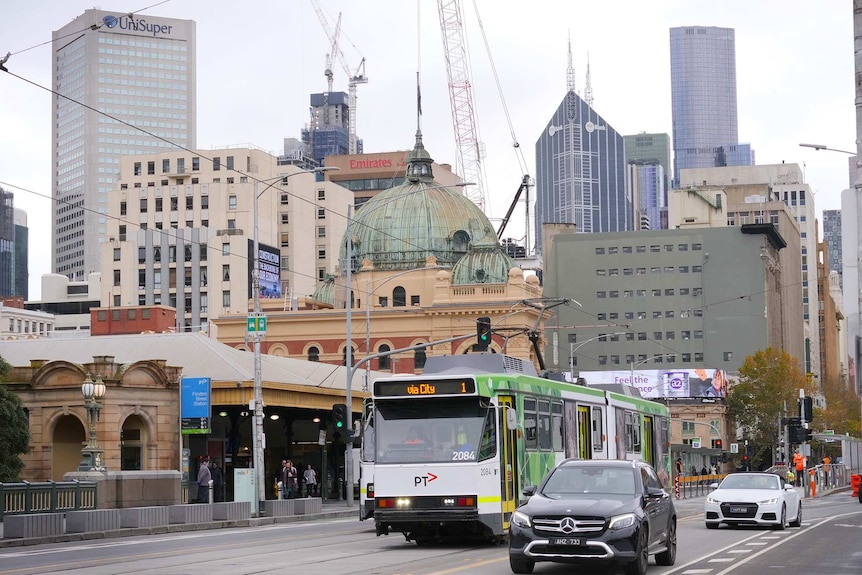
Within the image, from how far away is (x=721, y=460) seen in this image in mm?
103250

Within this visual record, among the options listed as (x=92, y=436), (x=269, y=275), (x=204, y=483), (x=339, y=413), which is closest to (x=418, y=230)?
(x=269, y=275)

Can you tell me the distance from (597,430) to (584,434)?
44.1 inches

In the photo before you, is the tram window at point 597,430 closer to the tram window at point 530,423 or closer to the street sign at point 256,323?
the tram window at point 530,423

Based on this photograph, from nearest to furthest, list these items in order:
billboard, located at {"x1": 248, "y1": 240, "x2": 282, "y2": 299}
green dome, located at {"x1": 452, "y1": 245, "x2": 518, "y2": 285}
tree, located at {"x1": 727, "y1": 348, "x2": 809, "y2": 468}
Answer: tree, located at {"x1": 727, "y1": 348, "x2": 809, "y2": 468} → green dome, located at {"x1": 452, "y1": 245, "x2": 518, "y2": 285} → billboard, located at {"x1": 248, "y1": 240, "x2": 282, "y2": 299}

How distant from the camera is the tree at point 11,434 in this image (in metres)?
45.2

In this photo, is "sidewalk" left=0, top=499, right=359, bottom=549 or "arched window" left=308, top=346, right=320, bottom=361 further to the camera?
"arched window" left=308, top=346, right=320, bottom=361

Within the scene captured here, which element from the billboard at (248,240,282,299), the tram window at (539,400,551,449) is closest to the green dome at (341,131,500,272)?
the billboard at (248,240,282,299)

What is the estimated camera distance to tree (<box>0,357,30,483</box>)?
45.2 meters

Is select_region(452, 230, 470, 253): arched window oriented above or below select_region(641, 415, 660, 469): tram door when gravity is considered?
above

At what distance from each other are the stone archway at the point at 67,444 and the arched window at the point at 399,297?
5897cm

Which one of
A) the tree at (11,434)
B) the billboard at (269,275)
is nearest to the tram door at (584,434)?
the tree at (11,434)

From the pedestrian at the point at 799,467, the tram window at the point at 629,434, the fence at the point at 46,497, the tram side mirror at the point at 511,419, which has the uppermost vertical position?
the tram side mirror at the point at 511,419

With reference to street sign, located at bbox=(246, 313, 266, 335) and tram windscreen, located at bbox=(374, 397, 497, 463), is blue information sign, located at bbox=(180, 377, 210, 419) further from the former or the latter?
tram windscreen, located at bbox=(374, 397, 497, 463)

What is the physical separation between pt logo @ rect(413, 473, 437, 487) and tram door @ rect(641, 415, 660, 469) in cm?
1220
